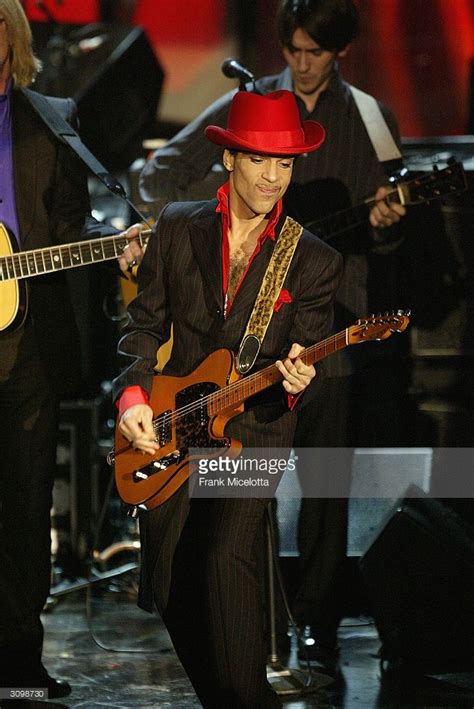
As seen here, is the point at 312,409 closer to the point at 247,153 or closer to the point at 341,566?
the point at 341,566

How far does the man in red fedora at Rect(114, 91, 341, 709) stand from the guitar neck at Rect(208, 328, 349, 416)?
86mm

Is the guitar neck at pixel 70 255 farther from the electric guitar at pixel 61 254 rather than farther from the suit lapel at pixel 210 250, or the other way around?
the suit lapel at pixel 210 250

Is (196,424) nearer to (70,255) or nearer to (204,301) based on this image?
(204,301)

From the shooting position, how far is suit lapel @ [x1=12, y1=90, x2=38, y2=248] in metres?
4.56

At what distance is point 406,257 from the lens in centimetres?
553

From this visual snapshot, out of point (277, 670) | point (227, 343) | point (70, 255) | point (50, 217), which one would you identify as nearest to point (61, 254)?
point (70, 255)

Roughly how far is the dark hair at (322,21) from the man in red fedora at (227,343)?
121 centimetres

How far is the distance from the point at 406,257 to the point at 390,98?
162cm

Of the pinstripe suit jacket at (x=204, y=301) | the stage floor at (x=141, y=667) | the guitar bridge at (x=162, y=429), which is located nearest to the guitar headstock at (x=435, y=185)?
the pinstripe suit jacket at (x=204, y=301)

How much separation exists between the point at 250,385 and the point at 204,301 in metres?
0.35

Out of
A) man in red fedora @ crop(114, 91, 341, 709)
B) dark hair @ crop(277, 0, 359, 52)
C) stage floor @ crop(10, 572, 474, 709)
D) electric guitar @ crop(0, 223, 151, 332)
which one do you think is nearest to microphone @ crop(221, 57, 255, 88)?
dark hair @ crop(277, 0, 359, 52)

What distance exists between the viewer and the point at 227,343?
389cm

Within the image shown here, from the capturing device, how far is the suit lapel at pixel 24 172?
4562 mm

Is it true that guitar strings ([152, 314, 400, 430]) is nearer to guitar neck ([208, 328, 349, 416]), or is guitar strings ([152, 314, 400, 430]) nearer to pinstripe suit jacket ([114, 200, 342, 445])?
guitar neck ([208, 328, 349, 416])
